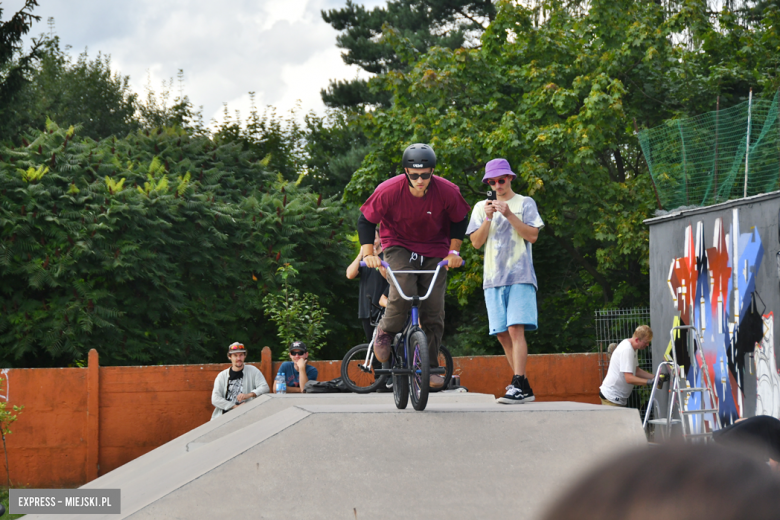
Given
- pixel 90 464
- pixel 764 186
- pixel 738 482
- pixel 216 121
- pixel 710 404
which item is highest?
pixel 216 121

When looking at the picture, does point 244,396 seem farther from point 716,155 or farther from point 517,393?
point 716,155

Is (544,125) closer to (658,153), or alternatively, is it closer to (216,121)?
(658,153)

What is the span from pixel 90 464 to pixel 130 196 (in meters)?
4.56

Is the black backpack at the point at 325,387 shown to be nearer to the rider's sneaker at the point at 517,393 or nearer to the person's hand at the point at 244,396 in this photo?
the person's hand at the point at 244,396

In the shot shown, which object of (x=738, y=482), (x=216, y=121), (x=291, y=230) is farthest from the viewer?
(x=216, y=121)

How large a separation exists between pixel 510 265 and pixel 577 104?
470 inches

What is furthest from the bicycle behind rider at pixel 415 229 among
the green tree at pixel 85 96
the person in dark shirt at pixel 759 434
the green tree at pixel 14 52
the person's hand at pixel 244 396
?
the green tree at pixel 85 96

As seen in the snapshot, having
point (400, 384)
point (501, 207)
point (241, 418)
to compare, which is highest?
point (501, 207)

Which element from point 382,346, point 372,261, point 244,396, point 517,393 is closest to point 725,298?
point 517,393

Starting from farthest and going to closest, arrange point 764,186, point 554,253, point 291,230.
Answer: point 554,253, point 291,230, point 764,186

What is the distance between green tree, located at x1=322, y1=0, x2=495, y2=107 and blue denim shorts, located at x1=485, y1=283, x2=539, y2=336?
64.6 feet

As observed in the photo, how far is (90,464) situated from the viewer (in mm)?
9672

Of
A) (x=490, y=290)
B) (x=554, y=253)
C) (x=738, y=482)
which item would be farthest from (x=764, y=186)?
(x=554, y=253)

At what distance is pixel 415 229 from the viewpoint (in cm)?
506
